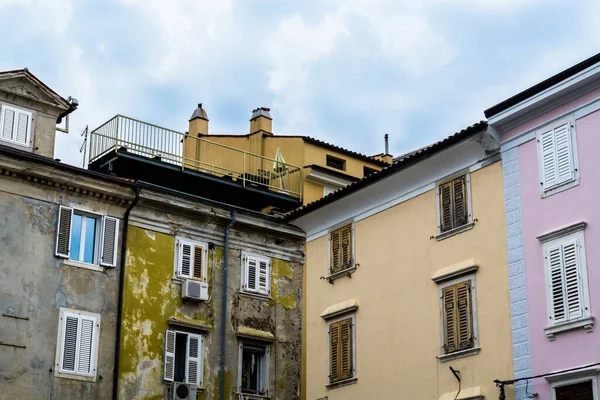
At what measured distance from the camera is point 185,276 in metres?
26.9

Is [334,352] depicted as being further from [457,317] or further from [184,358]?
[457,317]

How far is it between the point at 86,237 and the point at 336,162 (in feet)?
40.8

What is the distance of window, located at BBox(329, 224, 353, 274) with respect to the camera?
2783 cm

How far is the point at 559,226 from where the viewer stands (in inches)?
859

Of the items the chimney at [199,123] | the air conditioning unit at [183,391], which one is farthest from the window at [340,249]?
the chimney at [199,123]

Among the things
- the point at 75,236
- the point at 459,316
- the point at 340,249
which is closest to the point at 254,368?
the point at 340,249

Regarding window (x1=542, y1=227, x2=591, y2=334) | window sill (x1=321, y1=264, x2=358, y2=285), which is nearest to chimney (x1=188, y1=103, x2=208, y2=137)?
window sill (x1=321, y1=264, x2=358, y2=285)

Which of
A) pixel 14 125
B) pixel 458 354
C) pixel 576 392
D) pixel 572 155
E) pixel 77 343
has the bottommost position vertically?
pixel 576 392

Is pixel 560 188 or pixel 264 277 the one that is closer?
pixel 560 188

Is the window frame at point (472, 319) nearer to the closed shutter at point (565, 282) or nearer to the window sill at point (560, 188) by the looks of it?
the closed shutter at point (565, 282)

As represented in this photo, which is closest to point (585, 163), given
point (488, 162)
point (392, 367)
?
point (488, 162)

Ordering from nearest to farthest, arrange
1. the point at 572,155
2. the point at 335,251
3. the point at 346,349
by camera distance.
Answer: the point at 572,155, the point at 346,349, the point at 335,251

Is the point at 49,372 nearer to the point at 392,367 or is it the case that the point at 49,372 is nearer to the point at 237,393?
the point at 237,393

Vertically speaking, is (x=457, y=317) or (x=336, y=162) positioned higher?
(x=336, y=162)
